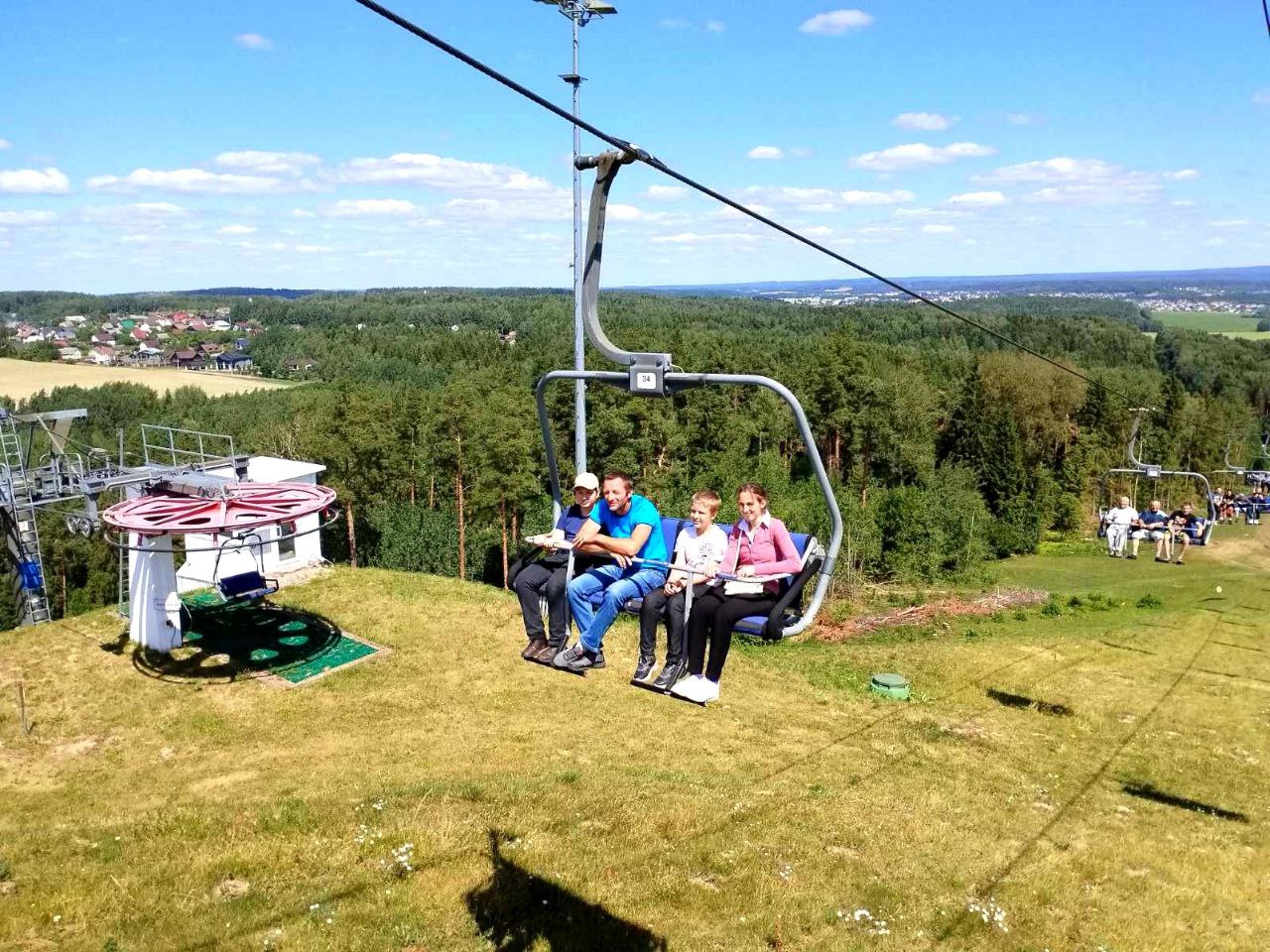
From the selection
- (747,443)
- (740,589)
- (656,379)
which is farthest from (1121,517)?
(747,443)

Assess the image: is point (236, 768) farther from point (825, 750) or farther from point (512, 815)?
point (825, 750)

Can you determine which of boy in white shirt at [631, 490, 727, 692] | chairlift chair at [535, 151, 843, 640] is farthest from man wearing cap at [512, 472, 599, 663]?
boy in white shirt at [631, 490, 727, 692]

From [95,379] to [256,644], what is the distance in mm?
98791

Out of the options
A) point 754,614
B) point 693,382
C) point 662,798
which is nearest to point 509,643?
point 662,798

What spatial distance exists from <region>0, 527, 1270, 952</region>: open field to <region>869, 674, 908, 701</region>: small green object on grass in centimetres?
43

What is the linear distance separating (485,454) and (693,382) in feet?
116

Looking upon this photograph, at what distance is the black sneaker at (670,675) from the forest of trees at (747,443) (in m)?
30.0

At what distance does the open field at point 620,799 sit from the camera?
10.6 m

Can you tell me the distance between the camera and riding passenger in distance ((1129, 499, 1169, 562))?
22844mm

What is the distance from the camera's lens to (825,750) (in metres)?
18.3

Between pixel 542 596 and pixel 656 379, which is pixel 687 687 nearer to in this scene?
pixel 542 596

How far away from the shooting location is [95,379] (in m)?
105

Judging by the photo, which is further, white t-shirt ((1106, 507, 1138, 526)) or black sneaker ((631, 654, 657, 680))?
white t-shirt ((1106, 507, 1138, 526))

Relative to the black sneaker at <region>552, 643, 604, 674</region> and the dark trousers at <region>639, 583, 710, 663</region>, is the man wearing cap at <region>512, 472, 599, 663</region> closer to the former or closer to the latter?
the black sneaker at <region>552, 643, 604, 674</region>
